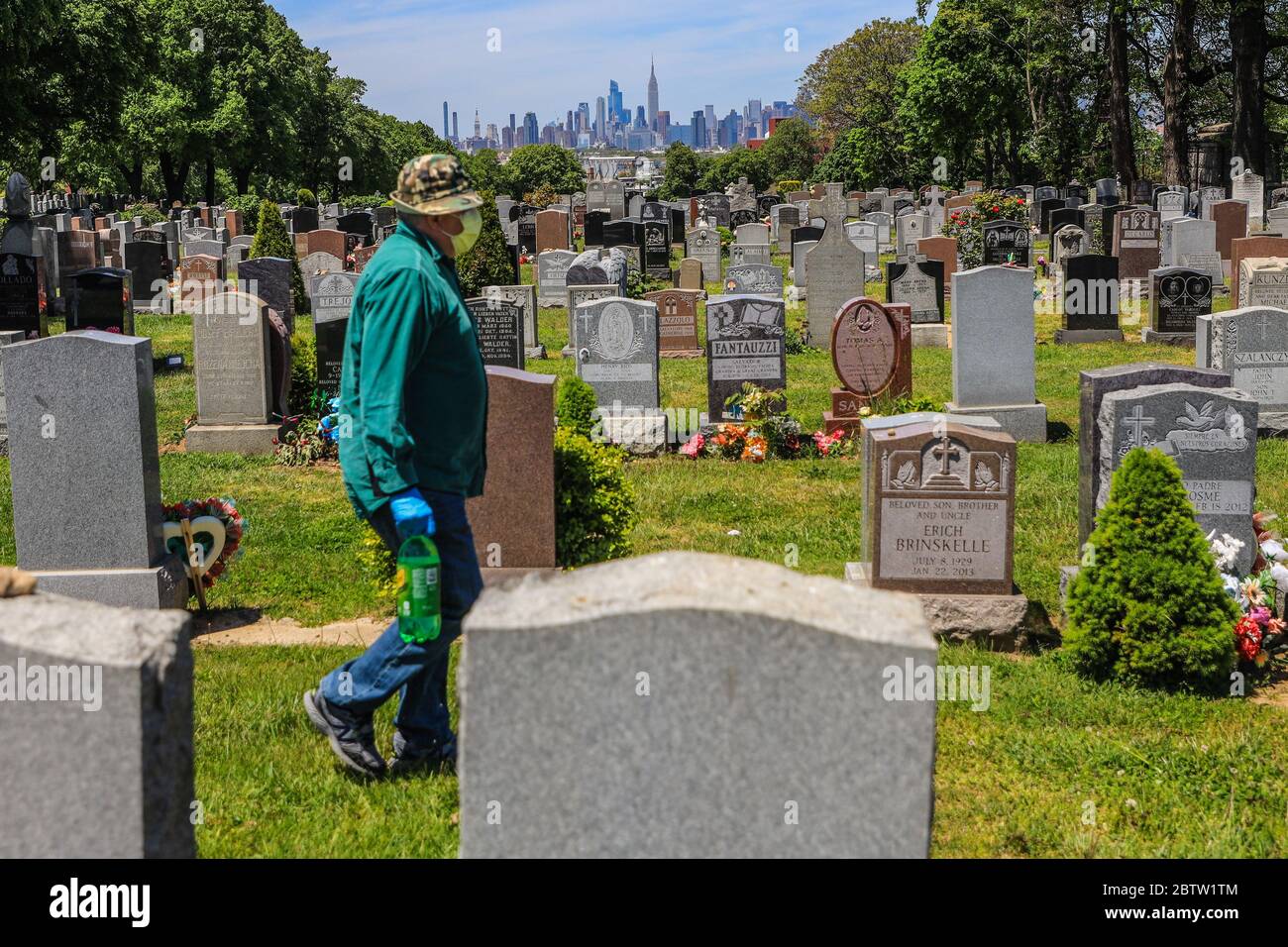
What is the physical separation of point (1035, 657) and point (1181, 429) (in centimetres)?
158

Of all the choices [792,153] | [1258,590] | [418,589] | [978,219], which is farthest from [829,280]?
[792,153]

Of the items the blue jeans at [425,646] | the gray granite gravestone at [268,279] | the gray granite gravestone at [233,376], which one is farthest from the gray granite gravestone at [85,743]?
the gray granite gravestone at [268,279]

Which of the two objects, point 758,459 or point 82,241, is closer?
point 758,459

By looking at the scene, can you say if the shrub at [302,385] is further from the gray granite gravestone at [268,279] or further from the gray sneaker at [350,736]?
the gray sneaker at [350,736]

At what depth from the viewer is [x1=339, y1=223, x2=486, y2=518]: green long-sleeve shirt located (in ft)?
15.0

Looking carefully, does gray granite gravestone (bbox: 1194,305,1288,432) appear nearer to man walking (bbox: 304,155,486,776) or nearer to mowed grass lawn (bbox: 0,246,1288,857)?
mowed grass lawn (bbox: 0,246,1288,857)

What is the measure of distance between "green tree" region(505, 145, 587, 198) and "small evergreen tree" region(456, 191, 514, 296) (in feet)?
151

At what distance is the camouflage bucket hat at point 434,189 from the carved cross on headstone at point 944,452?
3.43m

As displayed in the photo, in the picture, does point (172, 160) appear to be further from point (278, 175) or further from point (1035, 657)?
point (1035, 657)

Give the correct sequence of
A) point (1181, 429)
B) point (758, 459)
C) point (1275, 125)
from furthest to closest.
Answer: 1. point (1275, 125)
2. point (758, 459)
3. point (1181, 429)

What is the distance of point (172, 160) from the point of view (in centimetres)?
5503

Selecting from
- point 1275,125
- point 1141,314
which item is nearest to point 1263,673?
point 1141,314

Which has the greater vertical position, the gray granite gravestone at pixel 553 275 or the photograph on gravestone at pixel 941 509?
the gray granite gravestone at pixel 553 275

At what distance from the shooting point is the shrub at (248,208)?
44031 millimetres
